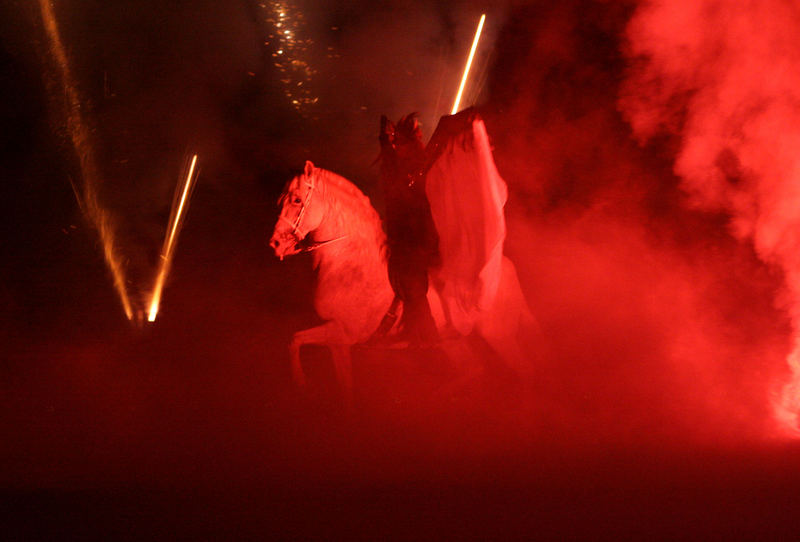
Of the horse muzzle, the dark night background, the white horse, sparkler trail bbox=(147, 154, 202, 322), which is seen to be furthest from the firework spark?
the horse muzzle

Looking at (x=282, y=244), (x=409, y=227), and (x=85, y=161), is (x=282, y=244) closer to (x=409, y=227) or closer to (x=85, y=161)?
(x=409, y=227)

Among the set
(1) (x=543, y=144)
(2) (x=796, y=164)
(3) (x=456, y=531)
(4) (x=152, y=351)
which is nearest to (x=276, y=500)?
(3) (x=456, y=531)

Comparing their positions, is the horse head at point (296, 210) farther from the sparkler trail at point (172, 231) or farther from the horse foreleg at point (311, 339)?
the sparkler trail at point (172, 231)

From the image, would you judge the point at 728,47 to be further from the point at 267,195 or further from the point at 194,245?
the point at 194,245

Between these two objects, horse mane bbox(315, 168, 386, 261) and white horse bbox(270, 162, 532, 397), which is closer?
white horse bbox(270, 162, 532, 397)

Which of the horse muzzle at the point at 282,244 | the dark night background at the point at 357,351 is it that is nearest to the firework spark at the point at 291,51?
the dark night background at the point at 357,351

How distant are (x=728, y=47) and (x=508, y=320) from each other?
334cm

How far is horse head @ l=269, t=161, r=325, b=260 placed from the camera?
480 cm

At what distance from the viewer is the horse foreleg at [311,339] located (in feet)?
16.2

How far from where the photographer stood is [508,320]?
5.46m

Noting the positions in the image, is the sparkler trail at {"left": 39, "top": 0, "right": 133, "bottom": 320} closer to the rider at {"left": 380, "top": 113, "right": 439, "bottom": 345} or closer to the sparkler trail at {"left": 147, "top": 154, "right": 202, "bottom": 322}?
the sparkler trail at {"left": 147, "top": 154, "right": 202, "bottom": 322}

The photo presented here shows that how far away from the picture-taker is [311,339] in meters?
4.97

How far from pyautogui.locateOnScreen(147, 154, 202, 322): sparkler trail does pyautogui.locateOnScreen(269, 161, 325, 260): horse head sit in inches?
131

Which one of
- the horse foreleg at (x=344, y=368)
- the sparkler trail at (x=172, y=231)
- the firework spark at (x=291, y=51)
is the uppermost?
the firework spark at (x=291, y=51)
